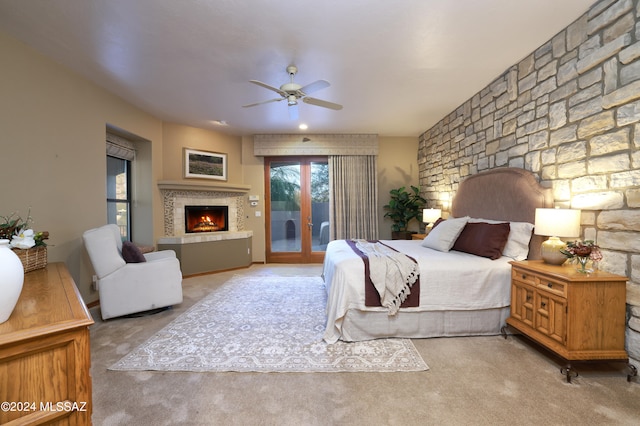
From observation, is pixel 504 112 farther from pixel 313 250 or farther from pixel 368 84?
pixel 313 250

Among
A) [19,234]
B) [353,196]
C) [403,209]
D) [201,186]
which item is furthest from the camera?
[353,196]

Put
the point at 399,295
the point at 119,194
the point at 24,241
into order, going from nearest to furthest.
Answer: the point at 24,241, the point at 399,295, the point at 119,194

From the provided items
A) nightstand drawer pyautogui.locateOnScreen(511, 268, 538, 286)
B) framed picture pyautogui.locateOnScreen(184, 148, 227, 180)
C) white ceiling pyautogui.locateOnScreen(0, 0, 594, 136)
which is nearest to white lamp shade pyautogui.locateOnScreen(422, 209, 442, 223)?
white ceiling pyautogui.locateOnScreen(0, 0, 594, 136)

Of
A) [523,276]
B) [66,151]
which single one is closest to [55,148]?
[66,151]

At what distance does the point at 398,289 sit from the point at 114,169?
4.50 meters

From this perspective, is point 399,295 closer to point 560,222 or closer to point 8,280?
point 560,222

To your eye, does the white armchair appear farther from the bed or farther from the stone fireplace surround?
the bed

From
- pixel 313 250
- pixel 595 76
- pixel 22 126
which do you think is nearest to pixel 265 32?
pixel 22 126

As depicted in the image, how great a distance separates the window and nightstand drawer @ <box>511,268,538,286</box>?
5116 mm

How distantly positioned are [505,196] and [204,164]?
4.92 meters

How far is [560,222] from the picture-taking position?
2188mm

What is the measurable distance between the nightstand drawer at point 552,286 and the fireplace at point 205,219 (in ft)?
16.3

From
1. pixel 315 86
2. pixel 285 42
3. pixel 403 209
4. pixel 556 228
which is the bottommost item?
pixel 556 228

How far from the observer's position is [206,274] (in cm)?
492
